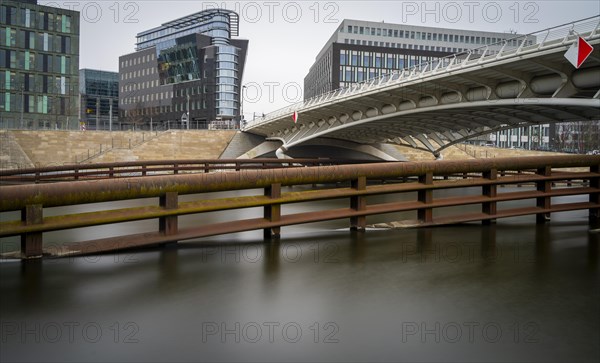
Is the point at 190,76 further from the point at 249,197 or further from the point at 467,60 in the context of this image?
the point at 249,197

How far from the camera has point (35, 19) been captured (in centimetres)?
7012

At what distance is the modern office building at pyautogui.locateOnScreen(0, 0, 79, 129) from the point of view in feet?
224

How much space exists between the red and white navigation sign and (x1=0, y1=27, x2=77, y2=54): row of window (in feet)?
238

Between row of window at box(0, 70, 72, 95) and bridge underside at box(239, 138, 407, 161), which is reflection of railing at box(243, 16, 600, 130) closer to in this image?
bridge underside at box(239, 138, 407, 161)

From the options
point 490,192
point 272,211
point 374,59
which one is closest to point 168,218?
point 272,211

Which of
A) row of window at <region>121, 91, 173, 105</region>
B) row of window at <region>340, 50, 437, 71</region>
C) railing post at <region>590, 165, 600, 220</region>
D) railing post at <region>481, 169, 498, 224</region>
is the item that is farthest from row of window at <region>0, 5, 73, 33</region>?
railing post at <region>590, 165, 600, 220</region>

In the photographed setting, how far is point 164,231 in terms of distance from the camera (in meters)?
Result: 5.55

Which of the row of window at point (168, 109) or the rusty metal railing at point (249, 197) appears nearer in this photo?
the rusty metal railing at point (249, 197)

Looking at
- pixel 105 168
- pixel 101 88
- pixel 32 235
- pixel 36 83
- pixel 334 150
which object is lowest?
pixel 32 235

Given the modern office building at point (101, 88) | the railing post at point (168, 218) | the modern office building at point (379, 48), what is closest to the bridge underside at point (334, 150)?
the railing post at point (168, 218)

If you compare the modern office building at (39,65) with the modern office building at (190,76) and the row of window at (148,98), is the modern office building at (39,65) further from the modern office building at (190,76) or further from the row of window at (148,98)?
the row of window at (148,98)

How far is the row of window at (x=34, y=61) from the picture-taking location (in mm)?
68250

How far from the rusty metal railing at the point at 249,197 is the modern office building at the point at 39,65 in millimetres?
68210

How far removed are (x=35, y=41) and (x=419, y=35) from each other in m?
85.1
